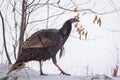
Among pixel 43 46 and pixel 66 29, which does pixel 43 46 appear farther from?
pixel 66 29

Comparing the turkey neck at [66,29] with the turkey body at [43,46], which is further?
the turkey neck at [66,29]

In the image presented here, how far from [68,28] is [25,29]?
1987 mm

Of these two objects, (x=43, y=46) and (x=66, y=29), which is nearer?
(x=43, y=46)

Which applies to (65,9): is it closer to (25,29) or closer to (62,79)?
(25,29)

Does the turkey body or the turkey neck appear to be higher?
the turkey neck

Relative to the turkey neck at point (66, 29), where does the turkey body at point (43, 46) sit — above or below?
below

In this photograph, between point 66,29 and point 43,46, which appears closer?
point 43,46

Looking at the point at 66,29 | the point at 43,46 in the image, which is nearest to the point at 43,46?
the point at 43,46

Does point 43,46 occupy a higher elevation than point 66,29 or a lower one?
lower

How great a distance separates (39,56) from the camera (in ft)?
15.2

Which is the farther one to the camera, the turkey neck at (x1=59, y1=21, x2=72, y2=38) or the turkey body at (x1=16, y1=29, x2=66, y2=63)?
the turkey neck at (x1=59, y1=21, x2=72, y2=38)

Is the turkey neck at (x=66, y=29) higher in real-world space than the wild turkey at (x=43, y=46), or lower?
higher

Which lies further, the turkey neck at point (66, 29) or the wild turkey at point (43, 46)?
the turkey neck at point (66, 29)

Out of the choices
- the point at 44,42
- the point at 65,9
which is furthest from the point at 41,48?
the point at 65,9
